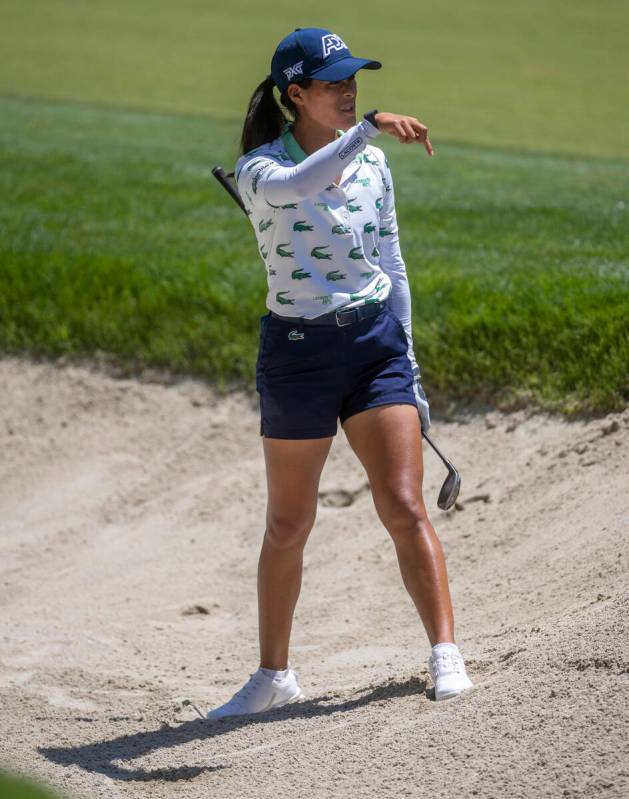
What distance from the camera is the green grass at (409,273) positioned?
6.62 metres

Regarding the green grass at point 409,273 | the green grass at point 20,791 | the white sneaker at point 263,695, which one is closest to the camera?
the green grass at point 20,791

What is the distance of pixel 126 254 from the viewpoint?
28.6 feet

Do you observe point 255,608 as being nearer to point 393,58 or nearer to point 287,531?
point 287,531

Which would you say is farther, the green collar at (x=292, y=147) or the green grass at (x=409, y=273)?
the green grass at (x=409, y=273)

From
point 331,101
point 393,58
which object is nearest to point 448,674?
point 331,101

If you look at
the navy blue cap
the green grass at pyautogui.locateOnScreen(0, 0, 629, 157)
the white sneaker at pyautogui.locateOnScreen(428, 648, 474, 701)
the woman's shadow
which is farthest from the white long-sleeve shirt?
the green grass at pyautogui.locateOnScreen(0, 0, 629, 157)

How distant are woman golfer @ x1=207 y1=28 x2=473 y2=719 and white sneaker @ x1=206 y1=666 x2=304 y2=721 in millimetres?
519

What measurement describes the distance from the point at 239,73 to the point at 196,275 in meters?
16.8

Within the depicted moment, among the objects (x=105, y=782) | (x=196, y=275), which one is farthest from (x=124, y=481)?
(x=105, y=782)

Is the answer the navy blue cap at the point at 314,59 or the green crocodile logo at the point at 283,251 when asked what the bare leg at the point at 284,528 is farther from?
the navy blue cap at the point at 314,59

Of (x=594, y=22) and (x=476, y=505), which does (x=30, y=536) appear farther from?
(x=594, y=22)

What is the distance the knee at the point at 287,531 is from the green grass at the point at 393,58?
12.7 meters

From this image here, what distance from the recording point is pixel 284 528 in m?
4.39

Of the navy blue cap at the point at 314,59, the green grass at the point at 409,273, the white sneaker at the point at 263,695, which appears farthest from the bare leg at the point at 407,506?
the green grass at the point at 409,273
